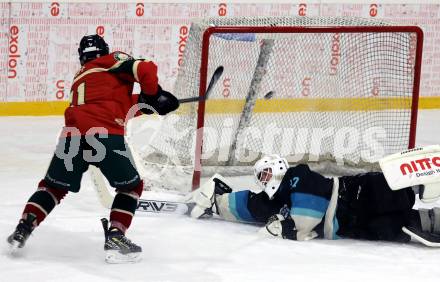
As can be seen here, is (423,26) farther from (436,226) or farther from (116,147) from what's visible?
(116,147)

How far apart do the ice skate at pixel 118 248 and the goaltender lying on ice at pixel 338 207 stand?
2.46 feet

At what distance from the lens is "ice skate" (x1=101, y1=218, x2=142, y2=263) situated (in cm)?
451

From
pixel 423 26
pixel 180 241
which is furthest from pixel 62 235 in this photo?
pixel 423 26

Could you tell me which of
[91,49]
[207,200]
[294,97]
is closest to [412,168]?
[207,200]

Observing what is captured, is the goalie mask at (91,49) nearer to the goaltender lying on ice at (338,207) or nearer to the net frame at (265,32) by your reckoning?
the goaltender lying on ice at (338,207)

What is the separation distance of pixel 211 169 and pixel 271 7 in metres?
2.14

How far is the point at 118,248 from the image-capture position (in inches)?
177

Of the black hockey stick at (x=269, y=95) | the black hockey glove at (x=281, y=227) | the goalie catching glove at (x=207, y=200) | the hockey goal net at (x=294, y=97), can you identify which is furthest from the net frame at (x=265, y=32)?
the black hockey glove at (x=281, y=227)

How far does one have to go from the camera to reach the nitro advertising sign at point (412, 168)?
497cm

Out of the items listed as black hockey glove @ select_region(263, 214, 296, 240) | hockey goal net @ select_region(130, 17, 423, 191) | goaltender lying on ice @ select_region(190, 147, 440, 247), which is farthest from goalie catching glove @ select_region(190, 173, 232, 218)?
hockey goal net @ select_region(130, 17, 423, 191)

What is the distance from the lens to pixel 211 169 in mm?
6285

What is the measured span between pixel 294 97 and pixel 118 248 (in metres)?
2.35

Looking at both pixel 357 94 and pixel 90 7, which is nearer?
pixel 357 94

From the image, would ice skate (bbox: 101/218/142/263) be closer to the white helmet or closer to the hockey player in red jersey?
the hockey player in red jersey
